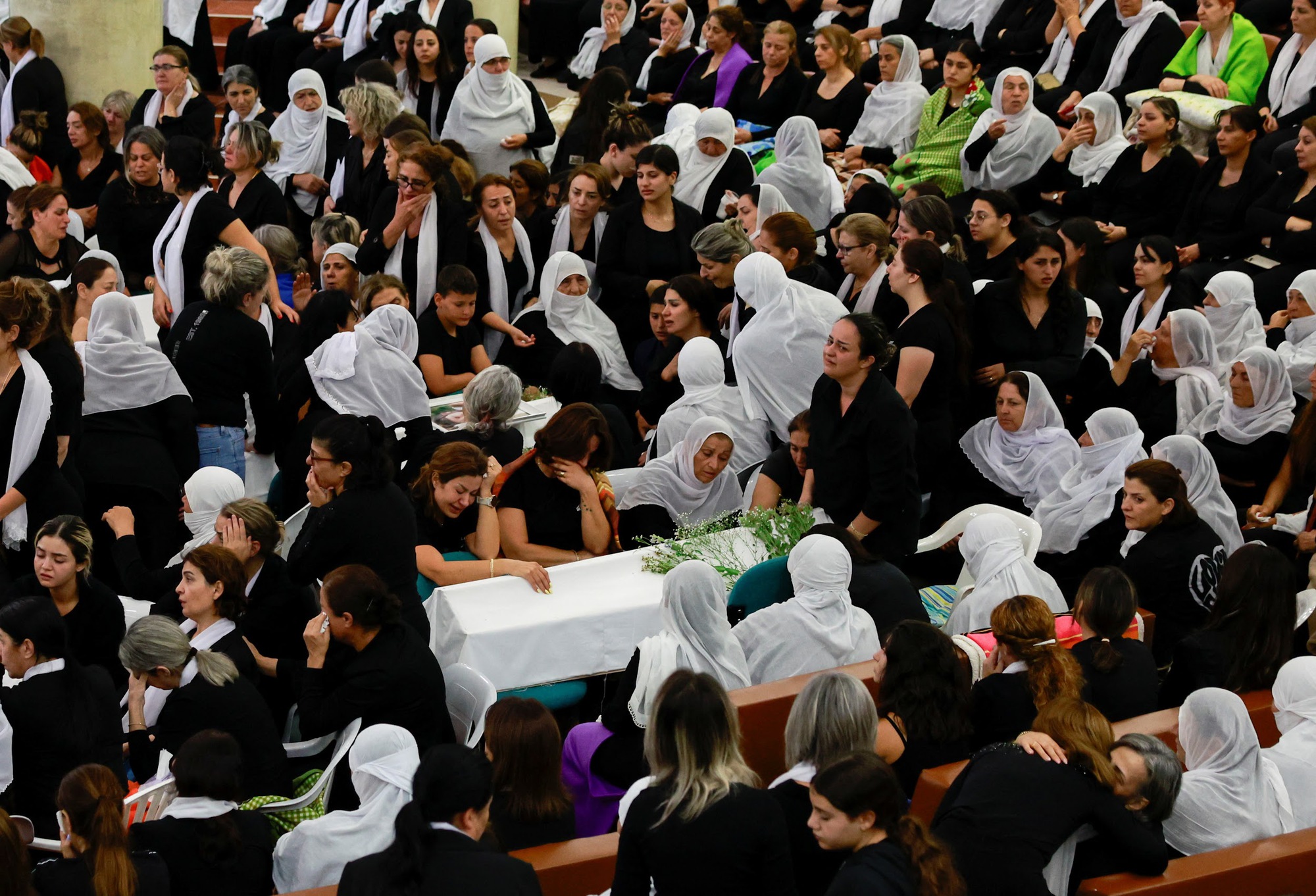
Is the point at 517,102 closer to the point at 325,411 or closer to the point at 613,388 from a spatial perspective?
the point at 613,388

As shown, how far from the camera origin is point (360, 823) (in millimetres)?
3852

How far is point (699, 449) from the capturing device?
5.92m

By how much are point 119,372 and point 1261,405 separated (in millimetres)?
4496

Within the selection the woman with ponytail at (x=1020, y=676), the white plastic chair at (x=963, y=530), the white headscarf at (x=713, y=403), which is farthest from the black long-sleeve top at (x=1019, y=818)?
the white headscarf at (x=713, y=403)

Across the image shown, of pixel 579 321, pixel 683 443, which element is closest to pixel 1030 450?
pixel 683 443

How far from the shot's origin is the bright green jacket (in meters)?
9.15

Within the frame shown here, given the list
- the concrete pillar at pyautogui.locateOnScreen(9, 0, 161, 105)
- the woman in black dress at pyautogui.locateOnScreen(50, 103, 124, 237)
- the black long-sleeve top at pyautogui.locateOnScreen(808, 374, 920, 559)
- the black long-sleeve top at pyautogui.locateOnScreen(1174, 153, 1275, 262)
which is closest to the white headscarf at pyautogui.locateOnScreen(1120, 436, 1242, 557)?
the black long-sleeve top at pyautogui.locateOnScreen(808, 374, 920, 559)

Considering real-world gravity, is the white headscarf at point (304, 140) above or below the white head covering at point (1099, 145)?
below

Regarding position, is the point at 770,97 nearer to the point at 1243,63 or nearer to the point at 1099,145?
the point at 1099,145

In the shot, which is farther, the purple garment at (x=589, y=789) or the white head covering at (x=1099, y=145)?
the white head covering at (x=1099, y=145)

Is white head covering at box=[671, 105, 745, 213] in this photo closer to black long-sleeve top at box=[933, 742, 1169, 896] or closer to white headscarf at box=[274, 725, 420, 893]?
white headscarf at box=[274, 725, 420, 893]

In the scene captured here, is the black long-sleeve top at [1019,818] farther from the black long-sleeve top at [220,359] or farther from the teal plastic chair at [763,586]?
the black long-sleeve top at [220,359]

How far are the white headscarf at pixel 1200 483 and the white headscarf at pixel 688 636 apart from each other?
2.06 metres

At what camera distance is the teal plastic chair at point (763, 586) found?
5.20 metres
